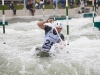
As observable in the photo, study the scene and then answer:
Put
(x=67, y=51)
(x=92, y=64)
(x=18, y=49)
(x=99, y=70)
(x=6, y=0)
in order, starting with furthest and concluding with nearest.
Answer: (x=6, y=0), (x=18, y=49), (x=67, y=51), (x=92, y=64), (x=99, y=70)

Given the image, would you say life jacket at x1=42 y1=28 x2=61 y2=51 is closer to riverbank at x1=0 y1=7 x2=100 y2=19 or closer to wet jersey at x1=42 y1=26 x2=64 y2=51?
wet jersey at x1=42 y1=26 x2=64 y2=51

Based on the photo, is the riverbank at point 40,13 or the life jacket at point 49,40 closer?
the life jacket at point 49,40

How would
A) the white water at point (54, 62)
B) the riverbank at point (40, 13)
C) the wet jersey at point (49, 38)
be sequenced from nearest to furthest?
the white water at point (54, 62), the wet jersey at point (49, 38), the riverbank at point (40, 13)

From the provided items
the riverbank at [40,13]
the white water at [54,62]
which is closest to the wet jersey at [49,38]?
the white water at [54,62]

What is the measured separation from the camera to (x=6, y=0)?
2750 cm

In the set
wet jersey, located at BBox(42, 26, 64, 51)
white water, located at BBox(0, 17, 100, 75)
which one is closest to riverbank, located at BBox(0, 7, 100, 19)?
white water, located at BBox(0, 17, 100, 75)

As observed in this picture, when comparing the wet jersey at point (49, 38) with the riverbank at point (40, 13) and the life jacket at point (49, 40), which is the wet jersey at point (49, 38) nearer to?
the life jacket at point (49, 40)

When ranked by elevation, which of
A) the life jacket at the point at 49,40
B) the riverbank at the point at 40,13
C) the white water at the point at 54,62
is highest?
the riverbank at the point at 40,13

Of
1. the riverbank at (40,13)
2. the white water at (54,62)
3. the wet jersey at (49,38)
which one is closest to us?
the white water at (54,62)

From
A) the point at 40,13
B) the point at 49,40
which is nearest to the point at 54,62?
the point at 49,40

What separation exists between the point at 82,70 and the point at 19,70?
1.37 m

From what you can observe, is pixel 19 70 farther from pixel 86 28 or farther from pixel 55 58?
pixel 86 28

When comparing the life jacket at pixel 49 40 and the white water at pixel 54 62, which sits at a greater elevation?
the life jacket at pixel 49 40

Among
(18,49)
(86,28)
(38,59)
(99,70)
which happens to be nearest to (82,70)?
(99,70)
